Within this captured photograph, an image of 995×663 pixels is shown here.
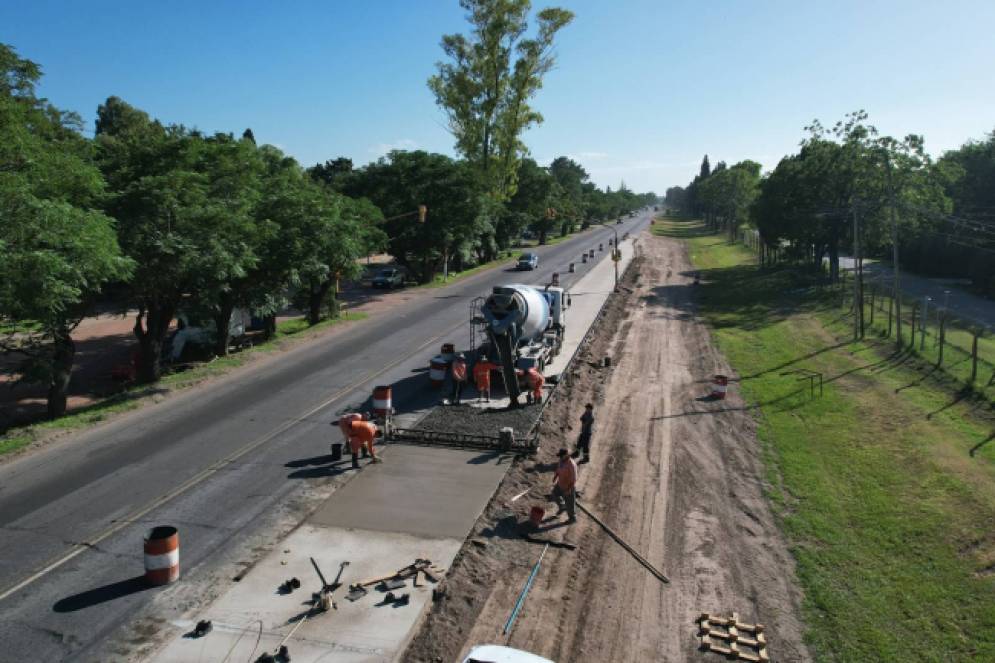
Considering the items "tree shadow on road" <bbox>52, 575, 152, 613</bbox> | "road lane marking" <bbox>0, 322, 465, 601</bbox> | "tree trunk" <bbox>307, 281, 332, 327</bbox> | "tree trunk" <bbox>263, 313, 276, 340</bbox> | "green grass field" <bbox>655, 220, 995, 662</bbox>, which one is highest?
"tree trunk" <bbox>307, 281, 332, 327</bbox>

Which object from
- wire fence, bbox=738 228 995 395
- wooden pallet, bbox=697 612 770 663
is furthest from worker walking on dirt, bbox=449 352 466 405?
wire fence, bbox=738 228 995 395

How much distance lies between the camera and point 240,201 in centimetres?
2616

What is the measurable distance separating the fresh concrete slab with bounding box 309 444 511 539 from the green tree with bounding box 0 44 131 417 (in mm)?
9030

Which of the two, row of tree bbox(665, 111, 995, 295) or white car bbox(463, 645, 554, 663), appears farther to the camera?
row of tree bbox(665, 111, 995, 295)

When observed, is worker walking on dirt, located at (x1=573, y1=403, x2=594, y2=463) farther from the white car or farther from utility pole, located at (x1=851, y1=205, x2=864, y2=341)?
utility pole, located at (x1=851, y1=205, x2=864, y2=341)

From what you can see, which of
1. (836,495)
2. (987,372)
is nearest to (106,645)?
(836,495)

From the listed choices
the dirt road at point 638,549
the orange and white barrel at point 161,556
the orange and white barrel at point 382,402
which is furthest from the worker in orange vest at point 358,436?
the orange and white barrel at point 161,556

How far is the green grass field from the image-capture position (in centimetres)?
1091

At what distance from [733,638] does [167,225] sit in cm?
2109

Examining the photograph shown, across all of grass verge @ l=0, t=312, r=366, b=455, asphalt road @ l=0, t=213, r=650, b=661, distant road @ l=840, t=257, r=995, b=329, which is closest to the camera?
asphalt road @ l=0, t=213, r=650, b=661

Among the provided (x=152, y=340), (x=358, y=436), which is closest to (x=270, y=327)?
(x=152, y=340)

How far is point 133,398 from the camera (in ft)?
74.5

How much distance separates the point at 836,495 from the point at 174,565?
1467 centimetres

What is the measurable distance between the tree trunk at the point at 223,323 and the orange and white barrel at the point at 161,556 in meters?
20.2
